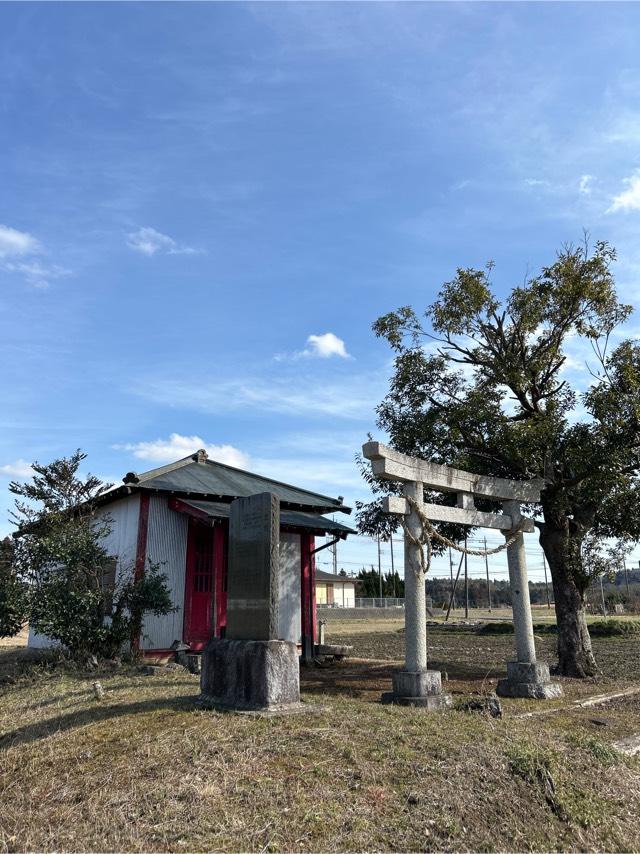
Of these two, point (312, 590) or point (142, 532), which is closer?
point (142, 532)

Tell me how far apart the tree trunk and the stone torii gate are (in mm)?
1797

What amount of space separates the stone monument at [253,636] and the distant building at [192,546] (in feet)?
15.6

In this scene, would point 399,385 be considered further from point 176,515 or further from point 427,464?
point 176,515

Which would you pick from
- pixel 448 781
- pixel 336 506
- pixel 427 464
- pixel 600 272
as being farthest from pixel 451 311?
pixel 448 781

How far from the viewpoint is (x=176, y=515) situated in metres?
13.7

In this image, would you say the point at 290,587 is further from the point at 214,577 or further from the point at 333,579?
the point at 333,579

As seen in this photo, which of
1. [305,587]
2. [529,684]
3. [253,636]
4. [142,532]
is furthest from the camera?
[305,587]

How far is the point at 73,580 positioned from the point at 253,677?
19.7 feet

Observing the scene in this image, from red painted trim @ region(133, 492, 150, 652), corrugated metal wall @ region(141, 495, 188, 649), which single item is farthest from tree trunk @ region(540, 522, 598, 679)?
red painted trim @ region(133, 492, 150, 652)

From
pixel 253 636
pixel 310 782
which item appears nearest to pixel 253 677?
pixel 253 636

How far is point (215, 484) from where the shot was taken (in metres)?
14.8

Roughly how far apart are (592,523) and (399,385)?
495 cm

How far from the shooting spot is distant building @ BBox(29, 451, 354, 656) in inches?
508

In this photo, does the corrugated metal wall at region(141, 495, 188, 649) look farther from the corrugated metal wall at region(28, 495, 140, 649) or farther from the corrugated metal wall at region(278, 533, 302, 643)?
the corrugated metal wall at region(278, 533, 302, 643)
